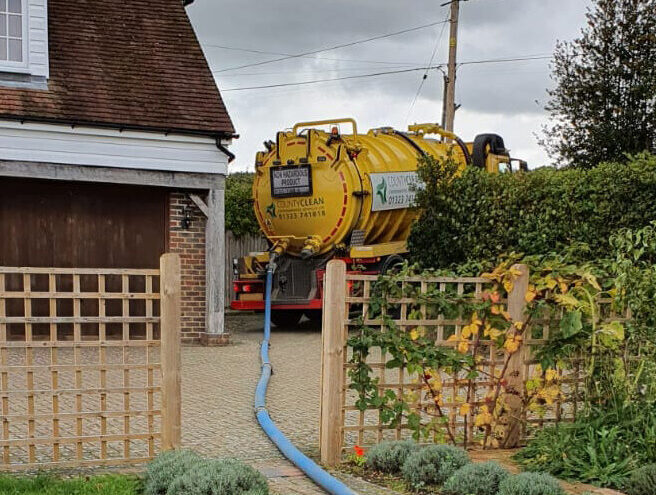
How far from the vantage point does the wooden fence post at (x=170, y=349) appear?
20.1 feet

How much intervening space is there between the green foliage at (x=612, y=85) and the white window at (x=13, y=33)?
9.32m

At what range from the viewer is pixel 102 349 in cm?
618

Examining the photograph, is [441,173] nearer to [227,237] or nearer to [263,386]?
[263,386]

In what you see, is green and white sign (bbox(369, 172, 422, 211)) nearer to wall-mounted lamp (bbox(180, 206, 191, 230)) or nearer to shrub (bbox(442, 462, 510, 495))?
wall-mounted lamp (bbox(180, 206, 191, 230))

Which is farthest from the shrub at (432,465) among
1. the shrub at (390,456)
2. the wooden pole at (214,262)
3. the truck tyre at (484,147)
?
the truck tyre at (484,147)

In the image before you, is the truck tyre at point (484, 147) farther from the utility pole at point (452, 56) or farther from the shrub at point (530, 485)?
the shrub at point (530, 485)

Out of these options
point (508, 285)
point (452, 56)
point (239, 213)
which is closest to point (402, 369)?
point (508, 285)

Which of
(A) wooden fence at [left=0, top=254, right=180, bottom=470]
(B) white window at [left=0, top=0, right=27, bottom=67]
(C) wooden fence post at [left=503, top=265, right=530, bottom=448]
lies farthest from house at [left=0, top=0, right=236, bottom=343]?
(C) wooden fence post at [left=503, top=265, right=530, bottom=448]

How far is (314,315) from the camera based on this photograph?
16516 millimetres

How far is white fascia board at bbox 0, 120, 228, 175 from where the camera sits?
1241 centimetres

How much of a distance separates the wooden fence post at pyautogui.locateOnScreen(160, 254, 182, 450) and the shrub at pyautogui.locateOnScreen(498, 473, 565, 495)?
242cm

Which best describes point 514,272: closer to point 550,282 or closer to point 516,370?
point 550,282

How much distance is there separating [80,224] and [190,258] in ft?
5.98

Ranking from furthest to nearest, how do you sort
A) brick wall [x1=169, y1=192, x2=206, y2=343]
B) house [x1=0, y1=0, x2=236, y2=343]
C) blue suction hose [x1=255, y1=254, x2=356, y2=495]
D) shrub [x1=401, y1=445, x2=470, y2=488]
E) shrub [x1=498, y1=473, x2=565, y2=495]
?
brick wall [x1=169, y1=192, x2=206, y2=343] → house [x1=0, y1=0, x2=236, y2=343] → shrub [x1=401, y1=445, x2=470, y2=488] → blue suction hose [x1=255, y1=254, x2=356, y2=495] → shrub [x1=498, y1=473, x2=565, y2=495]
